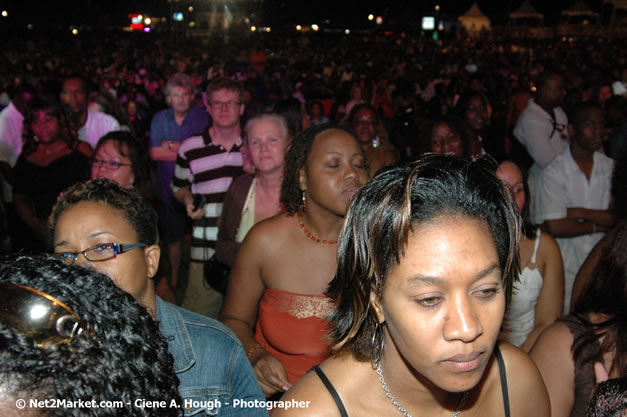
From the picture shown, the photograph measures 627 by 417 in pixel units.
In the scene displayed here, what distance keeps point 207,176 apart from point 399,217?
10.7 feet

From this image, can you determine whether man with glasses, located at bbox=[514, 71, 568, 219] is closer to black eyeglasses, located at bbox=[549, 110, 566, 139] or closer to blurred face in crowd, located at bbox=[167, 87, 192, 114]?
black eyeglasses, located at bbox=[549, 110, 566, 139]

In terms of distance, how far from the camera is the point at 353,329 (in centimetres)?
167

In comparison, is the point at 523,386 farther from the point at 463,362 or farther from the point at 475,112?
the point at 475,112

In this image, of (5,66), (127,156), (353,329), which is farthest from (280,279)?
(5,66)

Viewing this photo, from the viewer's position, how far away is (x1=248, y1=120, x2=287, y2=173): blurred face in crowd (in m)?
3.88

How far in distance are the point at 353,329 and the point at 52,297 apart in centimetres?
87

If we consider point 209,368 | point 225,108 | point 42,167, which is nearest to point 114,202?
point 209,368

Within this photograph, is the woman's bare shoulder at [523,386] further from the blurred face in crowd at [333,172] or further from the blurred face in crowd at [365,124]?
the blurred face in crowd at [365,124]

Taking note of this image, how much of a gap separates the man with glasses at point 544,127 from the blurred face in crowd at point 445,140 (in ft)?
4.39

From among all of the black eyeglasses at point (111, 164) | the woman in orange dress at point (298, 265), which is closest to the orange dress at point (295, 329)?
the woman in orange dress at point (298, 265)

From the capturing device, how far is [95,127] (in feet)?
18.8

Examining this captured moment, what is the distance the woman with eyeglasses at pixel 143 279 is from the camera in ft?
6.40

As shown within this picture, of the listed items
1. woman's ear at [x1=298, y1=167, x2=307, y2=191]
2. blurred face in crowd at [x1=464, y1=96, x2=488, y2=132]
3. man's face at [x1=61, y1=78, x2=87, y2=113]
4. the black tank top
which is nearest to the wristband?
woman's ear at [x1=298, y1=167, x2=307, y2=191]

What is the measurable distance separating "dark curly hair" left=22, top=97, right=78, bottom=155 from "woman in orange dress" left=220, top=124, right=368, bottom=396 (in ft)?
8.47
